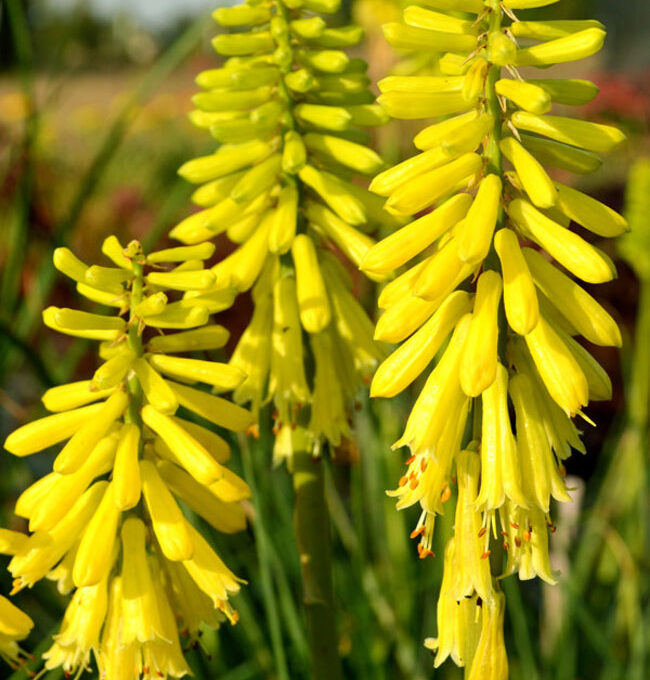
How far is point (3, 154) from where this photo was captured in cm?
820

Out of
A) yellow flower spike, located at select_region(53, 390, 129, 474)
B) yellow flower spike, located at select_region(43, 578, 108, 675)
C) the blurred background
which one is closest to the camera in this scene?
yellow flower spike, located at select_region(53, 390, 129, 474)

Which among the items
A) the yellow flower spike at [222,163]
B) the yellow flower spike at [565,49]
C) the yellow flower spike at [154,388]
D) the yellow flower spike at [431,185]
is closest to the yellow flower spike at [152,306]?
the yellow flower spike at [154,388]

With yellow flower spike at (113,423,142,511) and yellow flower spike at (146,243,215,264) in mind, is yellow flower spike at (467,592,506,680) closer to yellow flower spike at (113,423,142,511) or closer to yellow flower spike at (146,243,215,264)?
yellow flower spike at (113,423,142,511)

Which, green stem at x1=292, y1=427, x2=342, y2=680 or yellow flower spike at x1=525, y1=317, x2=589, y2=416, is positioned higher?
yellow flower spike at x1=525, y1=317, x2=589, y2=416

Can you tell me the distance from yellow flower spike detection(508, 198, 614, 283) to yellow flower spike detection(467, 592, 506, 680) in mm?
610

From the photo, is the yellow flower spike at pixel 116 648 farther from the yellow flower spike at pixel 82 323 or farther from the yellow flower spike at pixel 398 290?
the yellow flower spike at pixel 398 290

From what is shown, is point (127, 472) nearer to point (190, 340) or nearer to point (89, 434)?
point (89, 434)

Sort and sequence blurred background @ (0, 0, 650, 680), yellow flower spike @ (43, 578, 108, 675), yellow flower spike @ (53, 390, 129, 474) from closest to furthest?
yellow flower spike @ (53, 390, 129, 474)
yellow flower spike @ (43, 578, 108, 675)
blurred background @ (0, 0, 650, 680)

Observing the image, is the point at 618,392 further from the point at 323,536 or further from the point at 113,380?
the point at 113,380

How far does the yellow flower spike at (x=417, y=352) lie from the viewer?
1.70 m

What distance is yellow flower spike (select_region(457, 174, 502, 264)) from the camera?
5.22 ft

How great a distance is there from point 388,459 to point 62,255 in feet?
7.93

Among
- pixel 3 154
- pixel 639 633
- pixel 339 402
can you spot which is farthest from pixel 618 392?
pixel 3 154

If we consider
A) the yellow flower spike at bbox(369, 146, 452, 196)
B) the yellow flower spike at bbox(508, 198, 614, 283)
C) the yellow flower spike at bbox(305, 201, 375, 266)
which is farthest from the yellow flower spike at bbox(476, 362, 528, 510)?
the yellow flower spike at bbox(305, 201, 375, 266)
